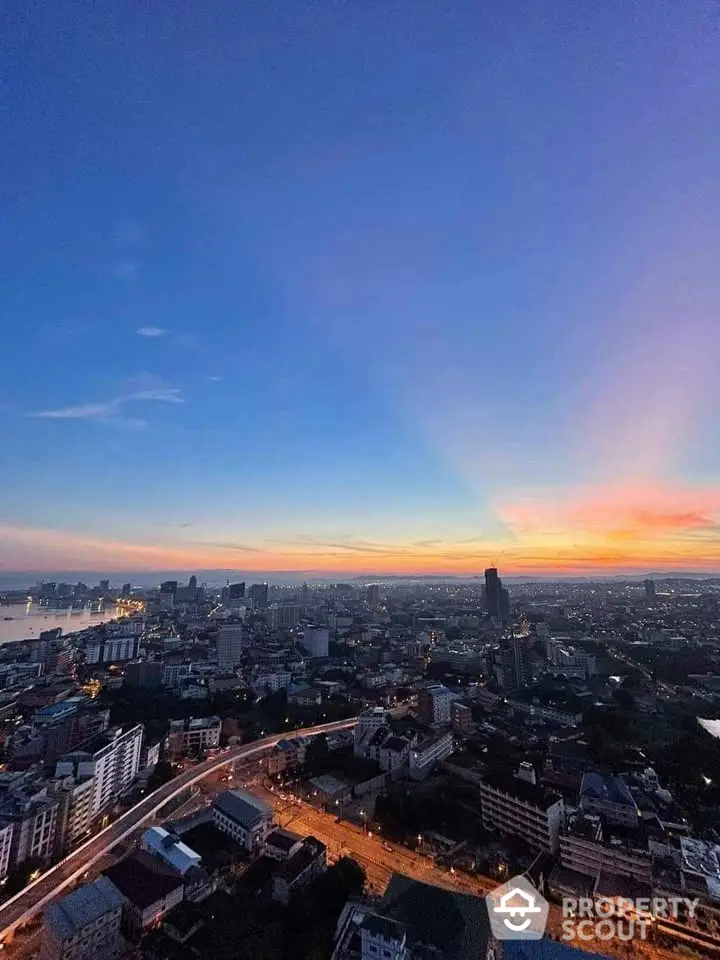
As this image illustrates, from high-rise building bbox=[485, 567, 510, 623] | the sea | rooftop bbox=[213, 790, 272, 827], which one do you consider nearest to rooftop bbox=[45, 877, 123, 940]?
rooftop bbox=[213, 790, 272, 827]

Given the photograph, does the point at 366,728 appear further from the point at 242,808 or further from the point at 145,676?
the point at 145,676

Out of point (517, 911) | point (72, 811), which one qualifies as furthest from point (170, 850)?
point (517, 911)

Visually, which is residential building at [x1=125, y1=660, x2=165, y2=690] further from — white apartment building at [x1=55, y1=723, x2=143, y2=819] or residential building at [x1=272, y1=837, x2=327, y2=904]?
residential building at [x1=272, y1=837, x2=327, y2=904]

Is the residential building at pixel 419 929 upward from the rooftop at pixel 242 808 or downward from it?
upward

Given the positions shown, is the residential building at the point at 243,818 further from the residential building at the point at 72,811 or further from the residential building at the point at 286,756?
the residential building at the point at 286,756

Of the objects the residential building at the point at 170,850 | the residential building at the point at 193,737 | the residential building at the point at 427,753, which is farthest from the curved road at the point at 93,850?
the residential building at the point at 427,753

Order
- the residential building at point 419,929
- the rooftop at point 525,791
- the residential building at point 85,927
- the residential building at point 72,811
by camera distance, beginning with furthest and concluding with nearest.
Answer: the residential building at point 72,811, the rooftop at point 525,791, the residential building at point 85,927, the residential building at point 419,929

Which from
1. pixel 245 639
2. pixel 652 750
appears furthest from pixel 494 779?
pixel 245 639
